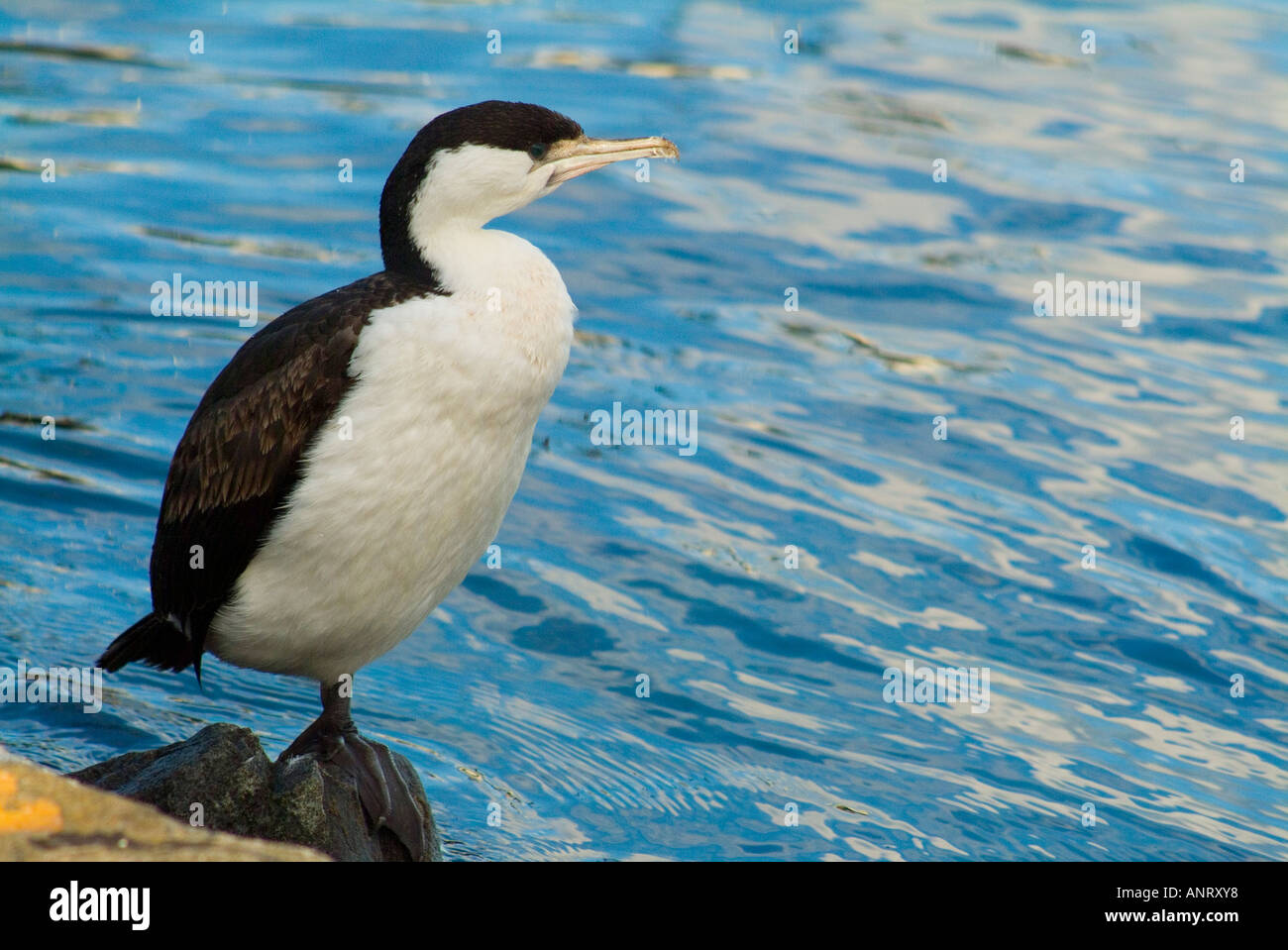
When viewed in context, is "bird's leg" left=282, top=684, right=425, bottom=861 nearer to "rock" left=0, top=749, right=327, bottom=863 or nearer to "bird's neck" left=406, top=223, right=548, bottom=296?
"bird's neck" left=406, top=223, right=548, bottom=296

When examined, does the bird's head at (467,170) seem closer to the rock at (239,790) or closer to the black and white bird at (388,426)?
the black and white bird at (388,426)

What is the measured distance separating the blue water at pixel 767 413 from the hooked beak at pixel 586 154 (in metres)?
2.35

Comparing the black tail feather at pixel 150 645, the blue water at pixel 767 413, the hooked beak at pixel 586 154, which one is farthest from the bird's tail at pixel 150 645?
the hooked beak at pixel 586 154

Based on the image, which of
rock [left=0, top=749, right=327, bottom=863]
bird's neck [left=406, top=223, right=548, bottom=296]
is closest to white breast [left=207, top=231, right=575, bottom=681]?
bird's neck [left=406, top=223, right=548, bottom=296]

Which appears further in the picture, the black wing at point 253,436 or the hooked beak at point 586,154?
the hooked beak at point 586,154

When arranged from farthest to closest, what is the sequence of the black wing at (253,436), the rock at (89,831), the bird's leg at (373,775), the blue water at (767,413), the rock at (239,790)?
1. the blue water at (767,413)
2. the bird's leg at (373,775)
3. the black wing at (253,436)
4. the rock at (239,790)
5. the rock at (89,831)

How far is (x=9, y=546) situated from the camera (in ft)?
25.5

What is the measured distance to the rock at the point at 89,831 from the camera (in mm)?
3355

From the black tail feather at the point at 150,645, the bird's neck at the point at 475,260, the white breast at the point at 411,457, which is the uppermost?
the bird's neck at the point at 475,260

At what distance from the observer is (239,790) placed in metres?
4.82

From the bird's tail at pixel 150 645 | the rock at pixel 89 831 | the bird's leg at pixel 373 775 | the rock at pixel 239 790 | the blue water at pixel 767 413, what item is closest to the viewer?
the rock at pixel 89 831

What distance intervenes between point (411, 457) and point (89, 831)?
169cm

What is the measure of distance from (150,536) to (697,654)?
2716mm

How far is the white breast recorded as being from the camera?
4.81m
